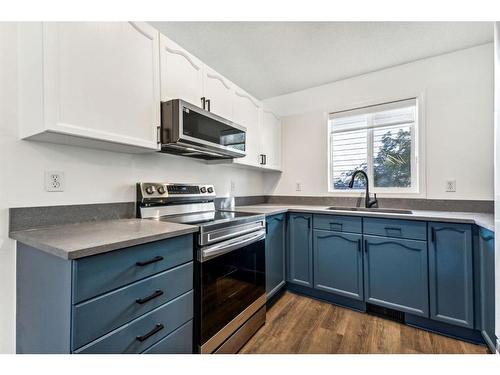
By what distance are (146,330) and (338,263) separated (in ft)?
5.44

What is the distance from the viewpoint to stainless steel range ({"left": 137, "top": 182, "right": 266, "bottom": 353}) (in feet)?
4.14

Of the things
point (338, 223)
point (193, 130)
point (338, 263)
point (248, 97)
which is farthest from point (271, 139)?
point (338, 263)

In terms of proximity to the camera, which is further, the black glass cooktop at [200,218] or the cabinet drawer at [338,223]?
the cabinet drawer at [338,223]

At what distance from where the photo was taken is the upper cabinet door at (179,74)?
1.47m

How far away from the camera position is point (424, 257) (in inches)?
68.6

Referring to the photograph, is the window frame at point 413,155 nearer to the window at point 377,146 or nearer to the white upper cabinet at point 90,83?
the window at point 377,146

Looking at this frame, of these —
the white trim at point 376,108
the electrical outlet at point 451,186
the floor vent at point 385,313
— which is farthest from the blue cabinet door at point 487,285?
the white trim at point 376,108

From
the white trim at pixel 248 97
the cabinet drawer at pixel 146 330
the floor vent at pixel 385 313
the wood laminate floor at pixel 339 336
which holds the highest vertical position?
the white trim at pixel 248 97

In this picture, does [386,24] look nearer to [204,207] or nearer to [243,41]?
[243,41]

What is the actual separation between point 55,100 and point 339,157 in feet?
8.33

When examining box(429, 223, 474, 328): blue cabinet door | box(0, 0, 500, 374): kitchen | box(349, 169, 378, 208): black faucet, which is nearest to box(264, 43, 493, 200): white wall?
box(0, 0, 500, 374): kitchen

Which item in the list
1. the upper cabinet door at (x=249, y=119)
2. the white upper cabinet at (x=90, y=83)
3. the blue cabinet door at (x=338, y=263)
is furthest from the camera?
the upper cabinet door at (x=249, y=119)

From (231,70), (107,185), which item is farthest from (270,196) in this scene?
(107,185)

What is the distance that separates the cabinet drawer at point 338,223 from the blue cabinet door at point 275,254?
34cm
